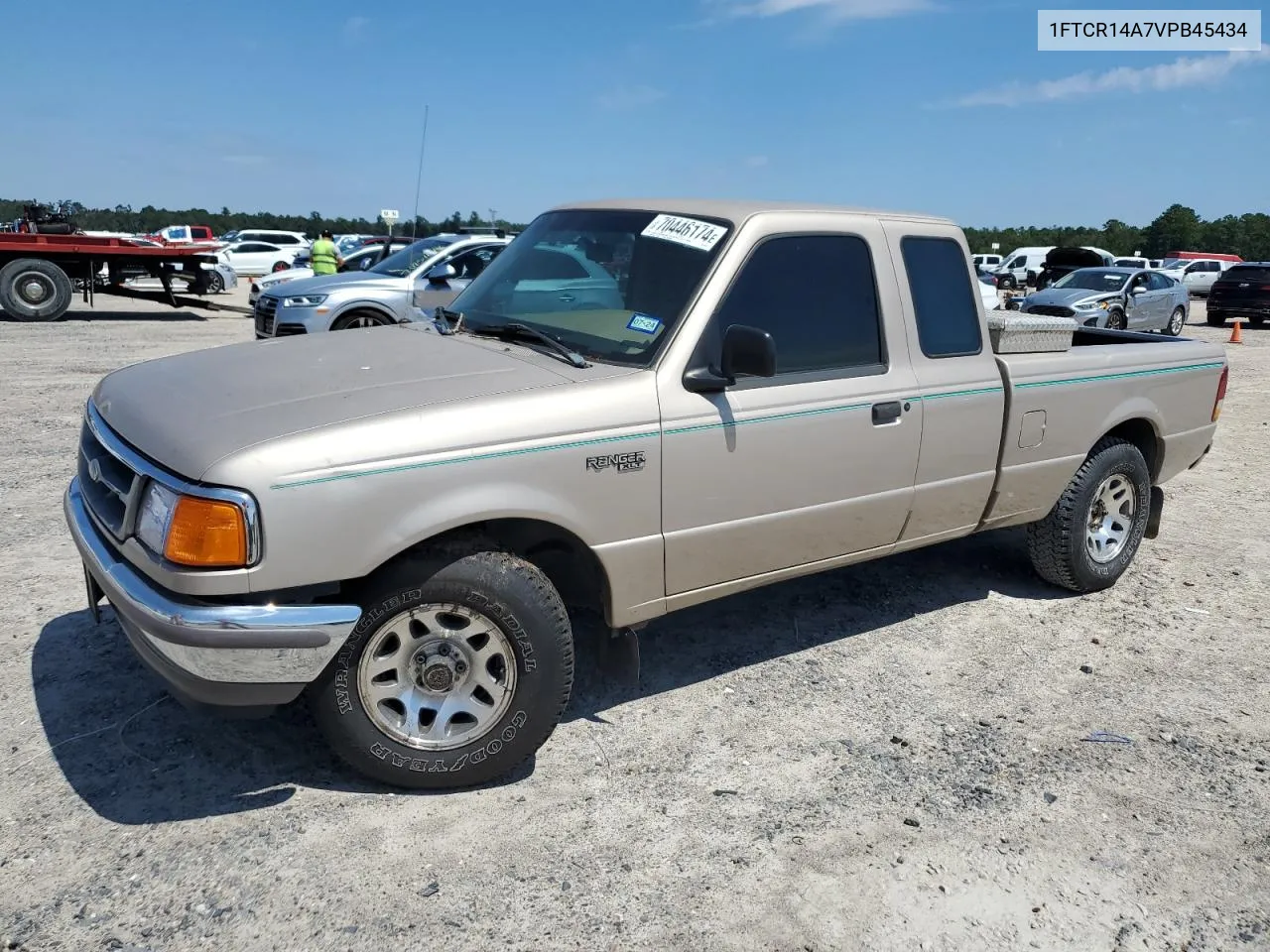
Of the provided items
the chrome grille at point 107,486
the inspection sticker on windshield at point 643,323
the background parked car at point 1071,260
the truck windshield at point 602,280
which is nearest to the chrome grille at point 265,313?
the truck windshield at point 602,280

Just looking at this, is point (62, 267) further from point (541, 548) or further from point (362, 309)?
point (541, 548)

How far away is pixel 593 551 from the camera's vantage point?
11.0ft

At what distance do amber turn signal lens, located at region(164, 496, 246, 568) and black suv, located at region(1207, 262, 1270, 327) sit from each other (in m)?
25.3

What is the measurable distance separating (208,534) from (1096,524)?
4.45 meters

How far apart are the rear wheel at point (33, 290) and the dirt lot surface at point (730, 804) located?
14090mm

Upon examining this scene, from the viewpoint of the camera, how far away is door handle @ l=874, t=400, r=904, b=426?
Result: 157 inches

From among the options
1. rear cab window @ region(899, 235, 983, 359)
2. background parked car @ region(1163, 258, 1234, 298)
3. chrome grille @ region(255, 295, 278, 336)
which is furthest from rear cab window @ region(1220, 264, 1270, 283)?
rear cab window @ region(899, 235, 983, 359)

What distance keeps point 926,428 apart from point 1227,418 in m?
8.24

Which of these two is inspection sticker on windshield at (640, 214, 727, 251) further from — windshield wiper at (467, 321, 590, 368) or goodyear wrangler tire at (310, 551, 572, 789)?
goodyear wrangler tire at (310, 551, 572, 789)

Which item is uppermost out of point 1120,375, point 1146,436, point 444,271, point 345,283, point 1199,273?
point 1199,273

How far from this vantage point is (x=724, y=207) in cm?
400

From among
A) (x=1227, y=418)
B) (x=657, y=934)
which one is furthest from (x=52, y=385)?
(x=1227, y=418)

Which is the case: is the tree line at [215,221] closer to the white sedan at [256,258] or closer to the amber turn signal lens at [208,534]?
the white sedan at [256,258]

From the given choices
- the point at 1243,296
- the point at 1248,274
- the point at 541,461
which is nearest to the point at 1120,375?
the point at 541,461
